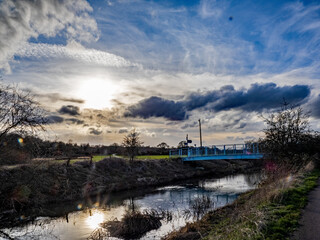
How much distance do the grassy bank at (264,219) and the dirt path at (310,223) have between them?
22 centimetres

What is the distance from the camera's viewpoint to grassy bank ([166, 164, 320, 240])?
856 centimetres

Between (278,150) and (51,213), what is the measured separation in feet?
73.1

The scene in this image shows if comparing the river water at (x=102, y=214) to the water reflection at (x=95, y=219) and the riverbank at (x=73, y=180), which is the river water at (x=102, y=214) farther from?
the riverbank at (x=73, y=180)

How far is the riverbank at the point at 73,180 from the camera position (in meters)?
16.8

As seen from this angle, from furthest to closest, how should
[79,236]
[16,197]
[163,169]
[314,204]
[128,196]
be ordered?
[163,169] < [128,196] < [16,197] < [79,236] < [314,204]

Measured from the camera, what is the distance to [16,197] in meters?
17.7

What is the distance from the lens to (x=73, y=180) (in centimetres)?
2750

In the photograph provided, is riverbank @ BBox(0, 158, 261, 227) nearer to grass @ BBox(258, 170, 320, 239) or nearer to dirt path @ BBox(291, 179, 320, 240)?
grass @ BBox(258, 170, 320, 239)

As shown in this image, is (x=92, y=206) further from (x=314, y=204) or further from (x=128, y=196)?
(x=314, y=204)

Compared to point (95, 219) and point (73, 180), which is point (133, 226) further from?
point (73, 180)

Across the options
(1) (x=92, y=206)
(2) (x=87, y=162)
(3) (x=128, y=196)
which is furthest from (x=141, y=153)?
(1) (x=92, y=206)

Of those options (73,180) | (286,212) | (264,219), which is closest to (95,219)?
(264,219)

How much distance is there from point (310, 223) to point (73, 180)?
2392 cm

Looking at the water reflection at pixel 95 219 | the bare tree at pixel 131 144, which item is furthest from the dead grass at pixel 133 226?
the bare tree at pixel 131 144
